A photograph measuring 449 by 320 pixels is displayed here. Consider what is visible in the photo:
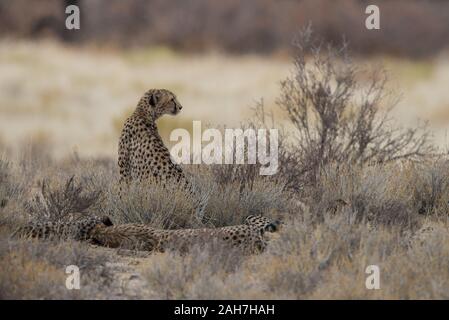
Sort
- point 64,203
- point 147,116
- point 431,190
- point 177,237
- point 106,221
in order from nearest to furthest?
1. point 177,237
2. point 106,221
3. point 64,203
4. point 147,116
5. point 431,190

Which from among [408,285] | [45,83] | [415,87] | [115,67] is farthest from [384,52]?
[408,285]

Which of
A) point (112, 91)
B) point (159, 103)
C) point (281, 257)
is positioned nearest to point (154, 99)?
point (159, 103)

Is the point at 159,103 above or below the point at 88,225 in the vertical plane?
above

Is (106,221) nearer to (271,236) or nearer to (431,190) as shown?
(271,236)

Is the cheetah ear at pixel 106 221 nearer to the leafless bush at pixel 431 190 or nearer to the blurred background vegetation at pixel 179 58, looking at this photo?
the leafless bush at pixel 431 190

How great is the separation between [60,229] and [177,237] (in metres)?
0.78

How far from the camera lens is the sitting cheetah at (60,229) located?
623 centimetres

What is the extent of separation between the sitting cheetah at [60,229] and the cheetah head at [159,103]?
134cm

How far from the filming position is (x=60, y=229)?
6.29 meters

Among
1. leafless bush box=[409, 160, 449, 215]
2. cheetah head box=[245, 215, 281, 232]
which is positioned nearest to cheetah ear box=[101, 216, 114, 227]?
cheetah head box=[245, 215, 281, 232]

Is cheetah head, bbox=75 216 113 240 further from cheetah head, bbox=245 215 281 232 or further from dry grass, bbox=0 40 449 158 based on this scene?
dry grass, bbox=0 40 449 158

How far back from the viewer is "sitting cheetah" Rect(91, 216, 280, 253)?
6.04 m

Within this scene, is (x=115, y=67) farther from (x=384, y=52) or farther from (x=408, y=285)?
(x=408, y=285)

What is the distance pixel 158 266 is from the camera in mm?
5469
